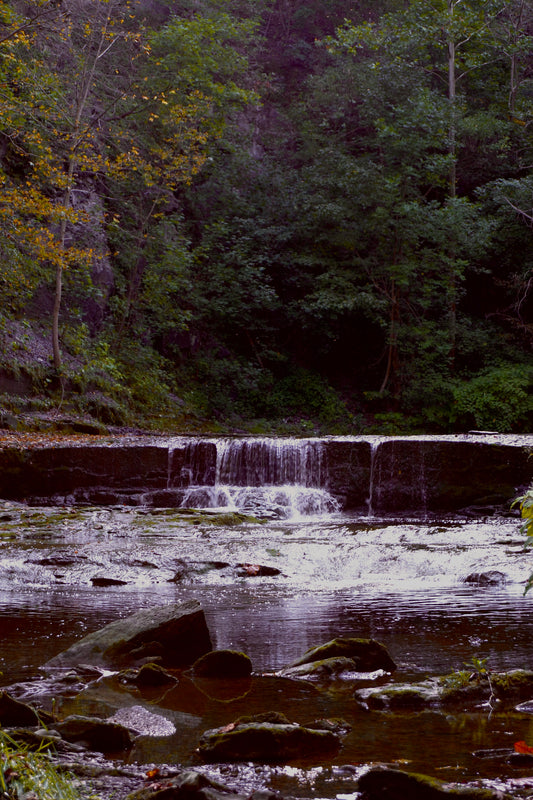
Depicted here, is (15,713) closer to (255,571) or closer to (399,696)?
(399,696)

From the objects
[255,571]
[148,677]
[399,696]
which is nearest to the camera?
[399,696]

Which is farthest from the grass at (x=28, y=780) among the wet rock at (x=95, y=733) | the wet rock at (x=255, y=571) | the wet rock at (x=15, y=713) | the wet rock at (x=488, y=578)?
the wet rock at (x=488, y=578)

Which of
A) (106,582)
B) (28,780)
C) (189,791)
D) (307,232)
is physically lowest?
(106,582)

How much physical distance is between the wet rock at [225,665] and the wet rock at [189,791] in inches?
63.4

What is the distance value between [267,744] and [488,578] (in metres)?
4.85

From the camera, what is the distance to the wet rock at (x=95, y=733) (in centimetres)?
286

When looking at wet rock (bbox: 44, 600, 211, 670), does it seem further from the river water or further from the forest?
the forest

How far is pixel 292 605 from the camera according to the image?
19.8 ft

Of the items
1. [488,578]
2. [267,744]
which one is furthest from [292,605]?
[267,744]

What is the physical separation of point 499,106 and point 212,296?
10.3m

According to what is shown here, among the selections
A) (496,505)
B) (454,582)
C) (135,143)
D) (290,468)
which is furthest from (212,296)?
(454,582)

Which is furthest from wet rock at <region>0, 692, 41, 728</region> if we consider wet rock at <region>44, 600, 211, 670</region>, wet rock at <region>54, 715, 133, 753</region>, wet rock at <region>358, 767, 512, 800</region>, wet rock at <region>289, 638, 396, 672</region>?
wet rock at <region>289, 638, 396, 672</region>

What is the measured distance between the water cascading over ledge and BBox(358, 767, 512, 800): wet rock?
10.3 meters

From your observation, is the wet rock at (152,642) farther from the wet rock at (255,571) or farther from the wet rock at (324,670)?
the wet rock at (255,571)
